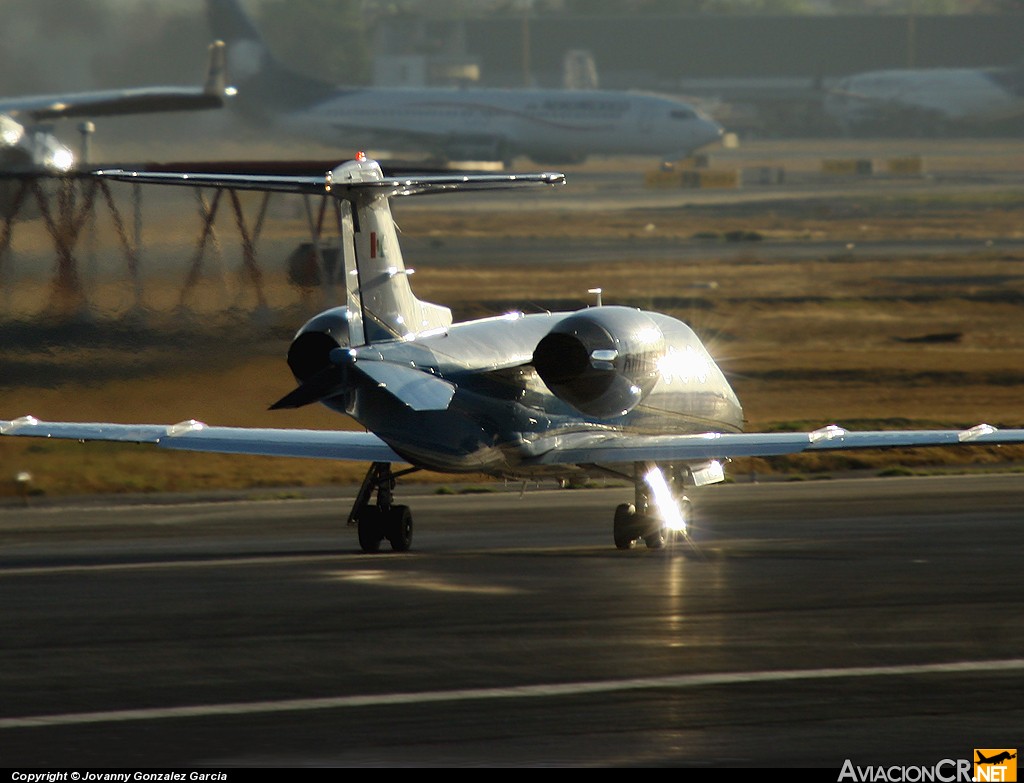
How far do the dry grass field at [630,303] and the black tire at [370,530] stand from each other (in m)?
10.7

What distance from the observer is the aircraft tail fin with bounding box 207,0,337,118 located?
104000mm

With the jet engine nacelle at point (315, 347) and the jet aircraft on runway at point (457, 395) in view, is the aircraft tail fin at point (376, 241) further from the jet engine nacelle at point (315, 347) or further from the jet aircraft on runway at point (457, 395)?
the jet engine nacelle at point (315, 347)

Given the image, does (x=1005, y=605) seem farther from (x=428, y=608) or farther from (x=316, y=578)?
(x=316, y=578)

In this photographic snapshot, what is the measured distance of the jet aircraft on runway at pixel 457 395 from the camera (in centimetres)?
2556

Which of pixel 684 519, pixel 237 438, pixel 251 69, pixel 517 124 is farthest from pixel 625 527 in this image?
pixel 517 124

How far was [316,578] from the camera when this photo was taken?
81.9ft

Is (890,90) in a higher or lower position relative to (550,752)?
higher

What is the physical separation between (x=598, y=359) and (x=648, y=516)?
3073mm

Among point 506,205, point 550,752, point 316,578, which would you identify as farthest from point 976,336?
point 506,205

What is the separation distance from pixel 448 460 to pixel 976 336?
39683 mm

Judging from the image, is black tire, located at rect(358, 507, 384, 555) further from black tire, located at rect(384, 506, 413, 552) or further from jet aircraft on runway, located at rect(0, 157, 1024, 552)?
black tire, located at rect(384, 506, 413, 552)

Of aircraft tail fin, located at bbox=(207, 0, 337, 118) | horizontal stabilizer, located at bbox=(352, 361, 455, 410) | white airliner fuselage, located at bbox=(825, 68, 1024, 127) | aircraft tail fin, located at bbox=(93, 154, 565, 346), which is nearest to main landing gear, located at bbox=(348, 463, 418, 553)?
aircraft tail fin, located at bbox=(93, 154, 565, 346)

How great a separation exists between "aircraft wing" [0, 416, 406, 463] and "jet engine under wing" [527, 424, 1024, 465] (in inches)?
99.1

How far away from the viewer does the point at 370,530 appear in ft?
91.5
